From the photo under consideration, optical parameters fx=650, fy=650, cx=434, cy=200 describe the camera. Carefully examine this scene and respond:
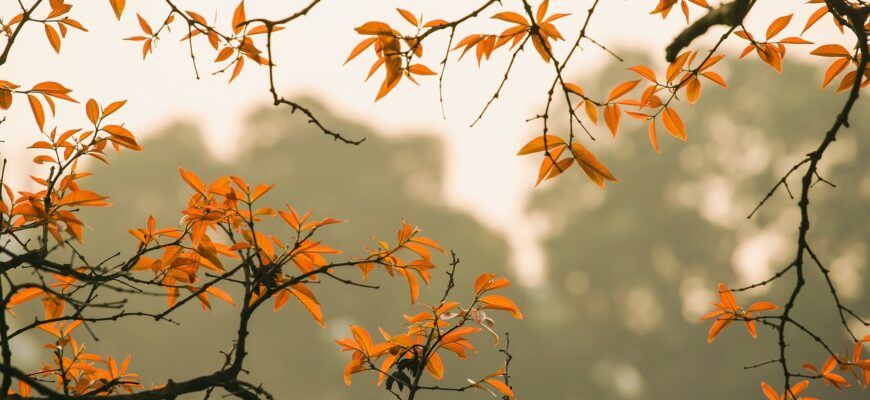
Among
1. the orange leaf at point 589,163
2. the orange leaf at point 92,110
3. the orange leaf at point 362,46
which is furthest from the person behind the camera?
the orange leaf at point 92,110

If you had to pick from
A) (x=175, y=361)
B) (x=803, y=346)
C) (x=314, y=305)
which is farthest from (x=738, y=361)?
(x=314, y=305)

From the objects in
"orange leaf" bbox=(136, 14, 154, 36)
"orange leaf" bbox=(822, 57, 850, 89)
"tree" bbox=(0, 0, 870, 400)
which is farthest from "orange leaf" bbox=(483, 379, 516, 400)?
"orange leaf" bbox=(136, 14, 154, 36)

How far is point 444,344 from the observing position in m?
1.20

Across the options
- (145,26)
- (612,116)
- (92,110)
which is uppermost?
(145,26)

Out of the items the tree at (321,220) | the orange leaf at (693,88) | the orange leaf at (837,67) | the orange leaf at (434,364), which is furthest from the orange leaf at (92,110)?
the orange leaf at (837,67)

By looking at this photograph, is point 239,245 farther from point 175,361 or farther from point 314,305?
point 175,361

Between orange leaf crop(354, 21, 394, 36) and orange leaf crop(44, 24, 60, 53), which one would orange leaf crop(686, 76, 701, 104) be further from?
orange leaf crop(44, 24, 60, 53)

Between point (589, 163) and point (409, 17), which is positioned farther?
point (409, 17)

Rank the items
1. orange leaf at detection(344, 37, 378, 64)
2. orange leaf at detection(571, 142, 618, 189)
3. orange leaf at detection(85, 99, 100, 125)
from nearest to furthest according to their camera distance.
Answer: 1. orange leaf at detection(571, 142, 618, 189)
2. orange leaf at detection(344, 37, 378, 64)
3. orange leaf at detection(85, 99, 100, 125)

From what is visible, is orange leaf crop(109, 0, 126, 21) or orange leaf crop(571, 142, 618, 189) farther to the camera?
orange leaf crop(109, 0, 126, 21)

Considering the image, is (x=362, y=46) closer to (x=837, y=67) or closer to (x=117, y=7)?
(x=117, y=7)

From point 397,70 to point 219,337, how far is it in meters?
10.5

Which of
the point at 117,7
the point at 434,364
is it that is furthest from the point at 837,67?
the point at 117,7

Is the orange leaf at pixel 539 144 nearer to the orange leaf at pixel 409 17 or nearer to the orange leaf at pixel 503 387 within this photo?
the orange leaf at pixel 409 17
